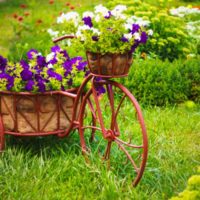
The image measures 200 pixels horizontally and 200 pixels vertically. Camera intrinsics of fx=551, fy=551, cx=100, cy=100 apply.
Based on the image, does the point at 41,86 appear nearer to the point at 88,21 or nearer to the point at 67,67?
Result: the point at 67,67

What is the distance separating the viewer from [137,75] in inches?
242

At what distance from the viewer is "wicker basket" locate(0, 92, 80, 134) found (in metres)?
4.20

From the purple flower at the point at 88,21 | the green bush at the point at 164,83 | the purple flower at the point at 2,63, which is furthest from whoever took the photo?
the green bush at the point at 164,83

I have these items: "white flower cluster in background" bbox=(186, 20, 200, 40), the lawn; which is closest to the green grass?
the lawn

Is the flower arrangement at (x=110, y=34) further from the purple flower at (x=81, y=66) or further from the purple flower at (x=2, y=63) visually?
the purple flower at (x=2, y=63)

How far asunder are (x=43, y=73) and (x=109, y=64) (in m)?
0.71

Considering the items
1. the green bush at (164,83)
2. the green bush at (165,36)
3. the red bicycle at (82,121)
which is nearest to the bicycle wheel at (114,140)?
the red bicycle at (82,121)

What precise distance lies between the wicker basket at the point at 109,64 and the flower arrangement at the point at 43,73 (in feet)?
1.56

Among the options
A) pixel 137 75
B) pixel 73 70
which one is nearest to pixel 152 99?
pixel 137 75

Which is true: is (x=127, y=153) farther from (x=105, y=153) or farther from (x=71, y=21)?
(x=71, y=21)

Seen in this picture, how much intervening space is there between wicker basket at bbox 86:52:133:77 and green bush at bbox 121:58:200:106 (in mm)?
2166

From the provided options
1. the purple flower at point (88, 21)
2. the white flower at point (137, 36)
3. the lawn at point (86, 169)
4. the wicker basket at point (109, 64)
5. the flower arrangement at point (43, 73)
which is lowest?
the lawn at point (86, 169)

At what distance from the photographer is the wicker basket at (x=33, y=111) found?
420 cm

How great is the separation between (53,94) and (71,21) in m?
0.58
